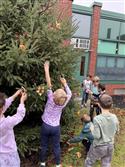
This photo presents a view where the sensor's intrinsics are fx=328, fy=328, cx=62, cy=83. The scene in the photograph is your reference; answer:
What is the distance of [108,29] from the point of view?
2095 centimetres

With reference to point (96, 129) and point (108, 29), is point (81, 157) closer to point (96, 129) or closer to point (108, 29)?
point (96, 129)

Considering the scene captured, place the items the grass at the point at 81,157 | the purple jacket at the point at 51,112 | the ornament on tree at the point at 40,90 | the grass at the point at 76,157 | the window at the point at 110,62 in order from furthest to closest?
the window at the point at 110,62, the grass at the point at 81,157, the grass at the point at 76,157, the ornament on tree at the point at 40,90, the purple jacket at the point at 51,112

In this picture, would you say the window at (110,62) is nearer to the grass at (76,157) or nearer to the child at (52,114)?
the grass at (76,157)

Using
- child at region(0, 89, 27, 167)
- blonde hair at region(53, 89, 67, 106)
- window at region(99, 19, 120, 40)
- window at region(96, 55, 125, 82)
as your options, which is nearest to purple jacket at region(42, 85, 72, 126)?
blonde hair at region(53, 89, 67, 106)

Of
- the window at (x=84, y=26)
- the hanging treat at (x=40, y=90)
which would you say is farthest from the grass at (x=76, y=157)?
the window at (x=84, y=26)

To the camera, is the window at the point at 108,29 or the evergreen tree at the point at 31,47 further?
the window at the point at 108,29

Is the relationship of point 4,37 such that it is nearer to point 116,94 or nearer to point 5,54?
point 5,54

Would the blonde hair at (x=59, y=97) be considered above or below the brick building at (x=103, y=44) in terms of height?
below

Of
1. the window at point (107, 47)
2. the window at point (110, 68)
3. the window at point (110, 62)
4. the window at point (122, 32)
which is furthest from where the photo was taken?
the window at point (122, 32)

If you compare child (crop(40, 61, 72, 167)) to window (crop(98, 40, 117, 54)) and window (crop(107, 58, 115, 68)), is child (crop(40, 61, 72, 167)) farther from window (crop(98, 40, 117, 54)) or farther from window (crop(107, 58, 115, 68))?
window (crop(107, 58, 115, 68))

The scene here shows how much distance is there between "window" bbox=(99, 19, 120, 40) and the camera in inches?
813

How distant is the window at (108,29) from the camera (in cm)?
2066

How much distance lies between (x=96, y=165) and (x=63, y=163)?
66cm

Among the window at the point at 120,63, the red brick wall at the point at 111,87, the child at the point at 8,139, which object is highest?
the window at the point at 120,63
